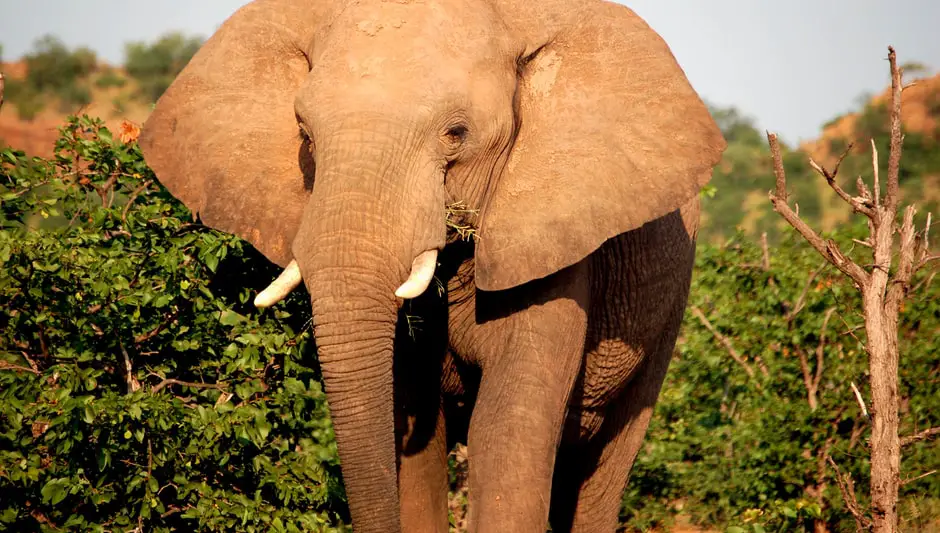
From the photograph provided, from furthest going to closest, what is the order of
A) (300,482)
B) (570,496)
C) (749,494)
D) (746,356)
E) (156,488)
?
1. (746,356)
2. (749,494)
3. (570,496)
4. (300,482)
5. (156,488)

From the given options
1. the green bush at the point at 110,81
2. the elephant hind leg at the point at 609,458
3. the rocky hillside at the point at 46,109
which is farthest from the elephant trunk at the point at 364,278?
the green bush at the point at 110,81

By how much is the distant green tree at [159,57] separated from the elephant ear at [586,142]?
90.9 ft

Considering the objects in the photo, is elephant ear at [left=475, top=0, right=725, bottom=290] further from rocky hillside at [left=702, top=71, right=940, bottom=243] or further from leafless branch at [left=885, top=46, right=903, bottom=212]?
rocky hillside at [left=702, top=71, right=940, bottom=243]

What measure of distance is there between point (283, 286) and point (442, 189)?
57 cm

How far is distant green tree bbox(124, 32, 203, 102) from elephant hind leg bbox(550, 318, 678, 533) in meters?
26.7

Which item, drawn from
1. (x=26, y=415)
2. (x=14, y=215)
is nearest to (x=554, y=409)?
(x=26, y=415)

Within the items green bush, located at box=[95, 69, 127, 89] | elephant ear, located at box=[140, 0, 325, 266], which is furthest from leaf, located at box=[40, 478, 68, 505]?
green bush, located at box=[95, 69, 127, 89]

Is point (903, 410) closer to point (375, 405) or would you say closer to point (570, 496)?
point (570, 496)

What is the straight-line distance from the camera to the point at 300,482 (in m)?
4.71

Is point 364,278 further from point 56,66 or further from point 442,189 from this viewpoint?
point 56,66

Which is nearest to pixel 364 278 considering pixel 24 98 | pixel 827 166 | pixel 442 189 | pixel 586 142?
pixel 442 189

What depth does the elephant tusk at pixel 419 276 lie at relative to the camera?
3473mm

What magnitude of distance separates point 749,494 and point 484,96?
3.14 meters

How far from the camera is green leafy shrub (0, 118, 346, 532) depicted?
4242 millimetres
